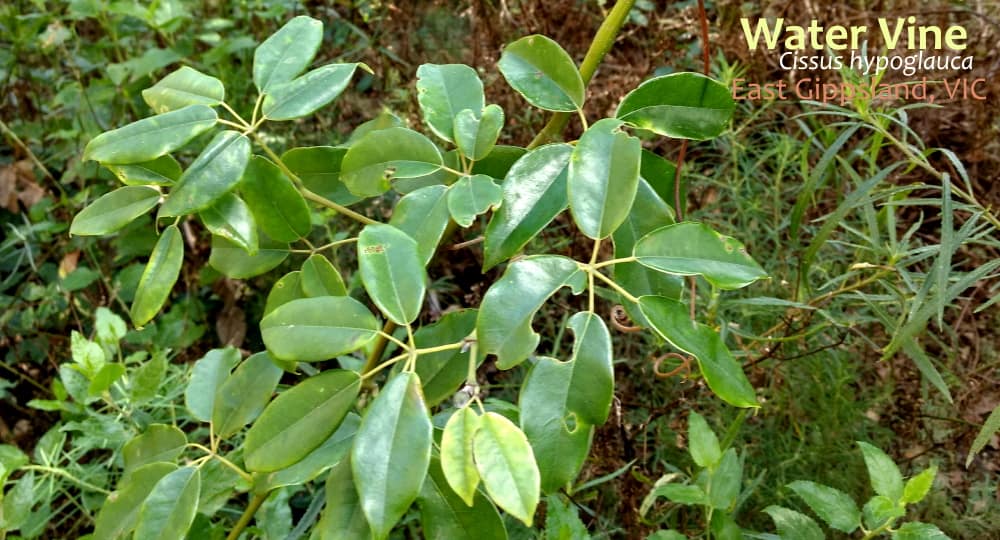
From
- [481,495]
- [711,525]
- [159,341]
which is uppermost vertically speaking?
[481,495]

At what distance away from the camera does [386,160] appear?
26.2 inches

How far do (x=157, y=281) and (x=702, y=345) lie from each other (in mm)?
435

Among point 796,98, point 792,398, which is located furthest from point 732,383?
point 796,98

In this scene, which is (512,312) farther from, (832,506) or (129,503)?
(832,506)

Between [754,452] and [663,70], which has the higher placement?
[663,70]

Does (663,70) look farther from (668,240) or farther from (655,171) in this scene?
(668,240)

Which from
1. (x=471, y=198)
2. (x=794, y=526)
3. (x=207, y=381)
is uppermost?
(x=471, y=198)

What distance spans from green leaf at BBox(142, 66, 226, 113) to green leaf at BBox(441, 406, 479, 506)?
357mm

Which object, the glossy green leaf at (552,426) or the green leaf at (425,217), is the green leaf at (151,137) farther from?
the glossy green leaf at (552,426)

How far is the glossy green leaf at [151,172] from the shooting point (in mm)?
685

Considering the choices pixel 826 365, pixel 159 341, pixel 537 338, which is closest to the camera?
pixel 537 338

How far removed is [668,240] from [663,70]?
150 cm

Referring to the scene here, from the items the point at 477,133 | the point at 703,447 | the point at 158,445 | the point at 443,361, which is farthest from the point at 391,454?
the point at 703,447

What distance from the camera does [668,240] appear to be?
0.57 metres
